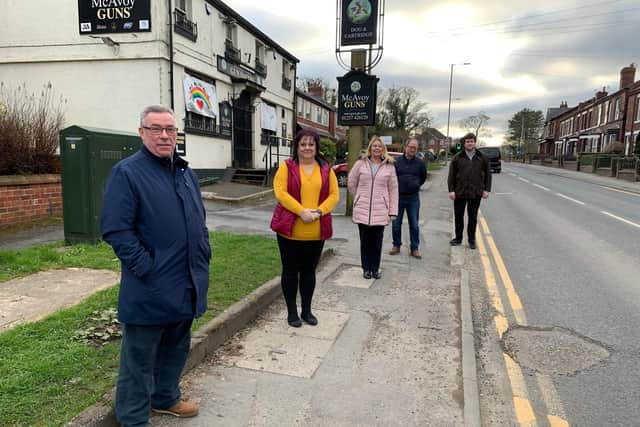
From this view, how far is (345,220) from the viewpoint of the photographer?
1099 cm

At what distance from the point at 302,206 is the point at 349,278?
230 cm

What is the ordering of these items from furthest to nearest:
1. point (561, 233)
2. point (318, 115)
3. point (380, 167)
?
point (318, 115), point (561, 233), point (380, 167)

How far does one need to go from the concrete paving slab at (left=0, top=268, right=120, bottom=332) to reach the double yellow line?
4.00 meters

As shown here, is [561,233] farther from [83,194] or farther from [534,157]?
[534,157]

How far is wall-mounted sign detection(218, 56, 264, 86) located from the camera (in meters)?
18.0

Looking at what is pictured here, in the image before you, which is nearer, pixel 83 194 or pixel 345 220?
pixel 83 194

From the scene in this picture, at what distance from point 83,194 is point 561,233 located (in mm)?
9493

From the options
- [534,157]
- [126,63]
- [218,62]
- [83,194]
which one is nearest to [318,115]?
[218,62]

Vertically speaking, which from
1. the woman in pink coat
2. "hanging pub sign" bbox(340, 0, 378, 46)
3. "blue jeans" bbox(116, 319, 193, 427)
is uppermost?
"hanging pub sign" bbox(340, 0, 378, 46)

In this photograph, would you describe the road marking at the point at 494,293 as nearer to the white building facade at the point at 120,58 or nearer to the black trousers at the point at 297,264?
the black trousers at the point at 297,264

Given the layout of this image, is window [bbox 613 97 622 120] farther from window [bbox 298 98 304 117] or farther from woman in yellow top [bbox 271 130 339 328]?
woman in yellow top [bbox 271 130 339 328]

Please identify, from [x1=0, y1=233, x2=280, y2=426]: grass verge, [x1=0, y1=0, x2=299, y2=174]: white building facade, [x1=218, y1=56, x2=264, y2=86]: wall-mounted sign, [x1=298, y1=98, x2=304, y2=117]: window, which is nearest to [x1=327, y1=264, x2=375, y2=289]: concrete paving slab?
[x1=0, y1=233, x2=280, y2=426]: grass verge

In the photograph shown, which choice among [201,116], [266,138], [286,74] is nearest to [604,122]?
[286,74]

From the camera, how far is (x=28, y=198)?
8.45 meters
